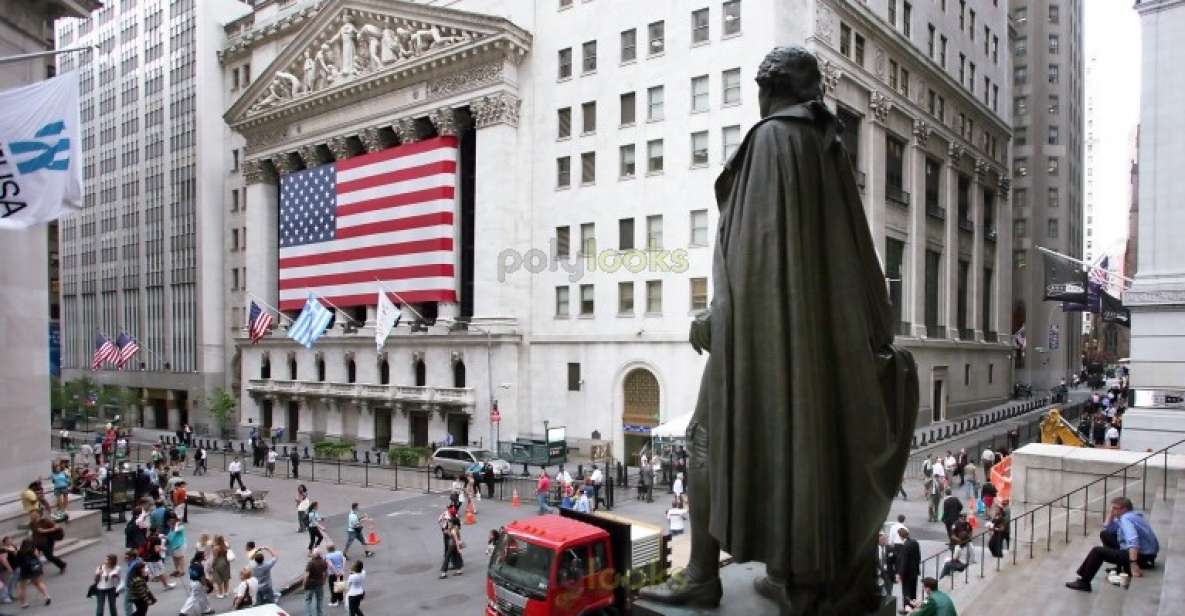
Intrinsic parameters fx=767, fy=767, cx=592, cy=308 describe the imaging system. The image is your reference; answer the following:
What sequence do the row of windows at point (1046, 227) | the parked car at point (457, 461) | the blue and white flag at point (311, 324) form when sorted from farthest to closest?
the row of windows at point (1046, 227)
the blue and white flag at point (311, 324)
the parked car at point (457, 461)

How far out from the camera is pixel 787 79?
4977mm

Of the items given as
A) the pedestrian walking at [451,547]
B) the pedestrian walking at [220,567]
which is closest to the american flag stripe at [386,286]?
the pedestrian walking at [451,547]

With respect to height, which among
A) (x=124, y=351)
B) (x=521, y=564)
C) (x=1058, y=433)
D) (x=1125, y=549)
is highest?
(x=124, y=351)

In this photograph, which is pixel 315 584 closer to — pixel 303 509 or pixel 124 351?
pixel 303 509

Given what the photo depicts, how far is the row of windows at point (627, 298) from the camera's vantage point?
111ft

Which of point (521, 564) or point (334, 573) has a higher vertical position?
point (521, 564)

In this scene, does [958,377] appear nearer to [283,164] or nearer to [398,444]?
[398,444]

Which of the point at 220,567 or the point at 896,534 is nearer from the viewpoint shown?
the point at 896,534

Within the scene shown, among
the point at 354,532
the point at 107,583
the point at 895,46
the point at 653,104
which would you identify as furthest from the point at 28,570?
the point at 895,46

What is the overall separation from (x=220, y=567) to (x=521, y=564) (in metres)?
7.90

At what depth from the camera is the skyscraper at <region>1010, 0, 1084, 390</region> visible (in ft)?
228

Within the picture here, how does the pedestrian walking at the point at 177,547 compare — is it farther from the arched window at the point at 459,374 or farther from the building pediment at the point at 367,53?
the building pediment at the point at 367,53

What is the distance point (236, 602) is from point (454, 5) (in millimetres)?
36871

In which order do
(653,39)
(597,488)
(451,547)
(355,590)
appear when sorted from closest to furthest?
1. (355,590)
2. (451,547)
3. (597,488)
4. (653,39)
